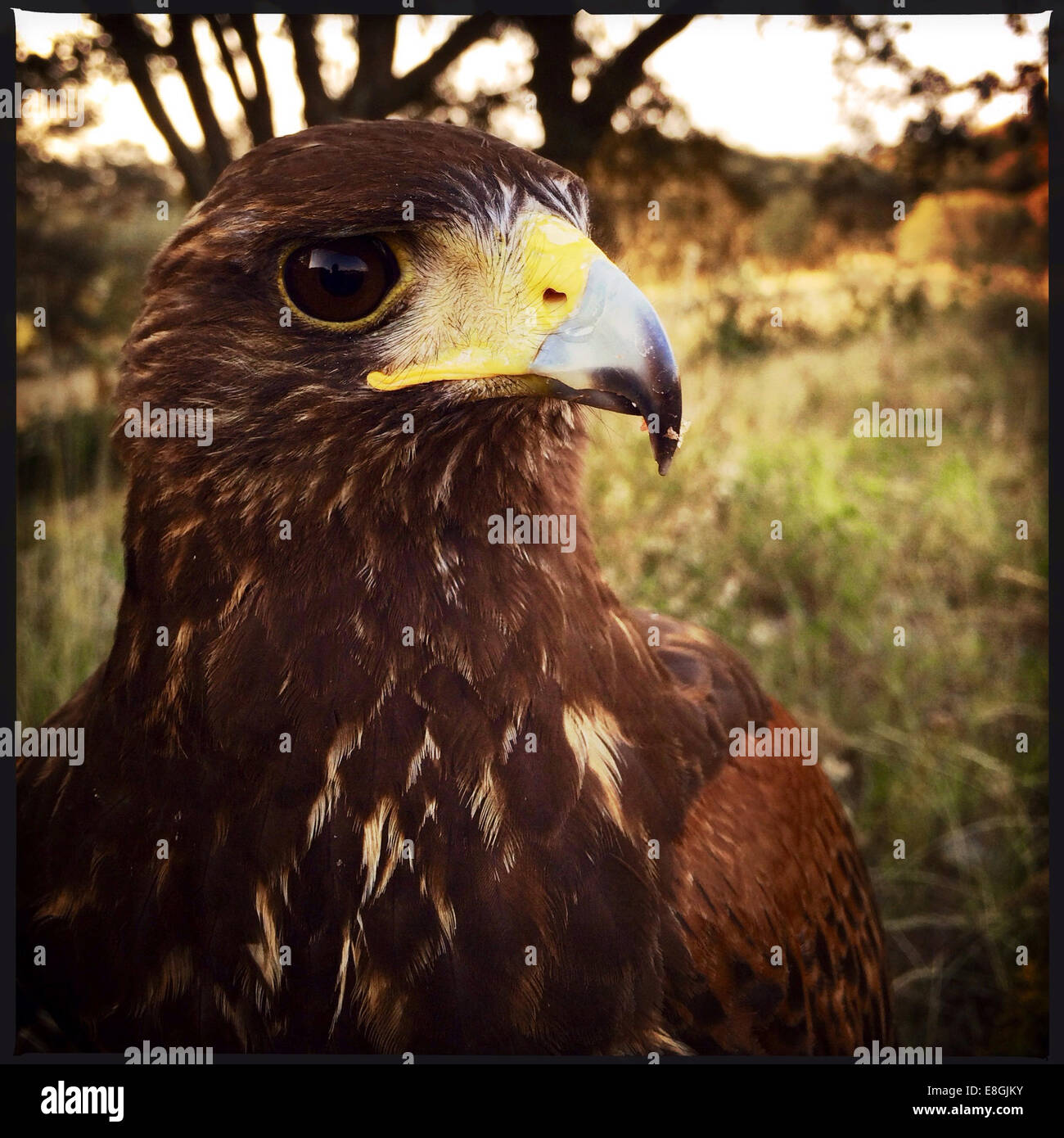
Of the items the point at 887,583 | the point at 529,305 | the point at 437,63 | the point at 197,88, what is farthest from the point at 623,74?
the point at 887,583

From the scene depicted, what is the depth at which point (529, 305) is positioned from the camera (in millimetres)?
1647

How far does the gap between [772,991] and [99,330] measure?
3058mm

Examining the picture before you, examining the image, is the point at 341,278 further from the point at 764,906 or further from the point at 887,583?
the point at 887,583

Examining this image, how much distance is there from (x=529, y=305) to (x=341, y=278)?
323 mm

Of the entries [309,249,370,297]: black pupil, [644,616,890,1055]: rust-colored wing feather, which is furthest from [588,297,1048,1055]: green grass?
[309,249,370,297]: black pupil

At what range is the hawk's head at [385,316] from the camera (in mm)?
1624

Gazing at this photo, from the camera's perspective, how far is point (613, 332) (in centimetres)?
159

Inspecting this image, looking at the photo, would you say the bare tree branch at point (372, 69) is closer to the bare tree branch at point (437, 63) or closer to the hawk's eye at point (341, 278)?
the bare tree branch at point (437, 63)

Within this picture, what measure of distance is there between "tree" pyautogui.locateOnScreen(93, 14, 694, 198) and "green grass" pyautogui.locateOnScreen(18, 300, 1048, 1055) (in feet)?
3.16

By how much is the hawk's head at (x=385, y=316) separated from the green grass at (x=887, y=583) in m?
1.05

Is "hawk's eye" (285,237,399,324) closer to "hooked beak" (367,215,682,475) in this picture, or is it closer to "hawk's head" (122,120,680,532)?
"hawk's head" (122,120,680,532)

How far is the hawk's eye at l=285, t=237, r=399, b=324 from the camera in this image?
1.66 metres

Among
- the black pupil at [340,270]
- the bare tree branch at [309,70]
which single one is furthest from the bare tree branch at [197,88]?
the black pupil at [340,270]
